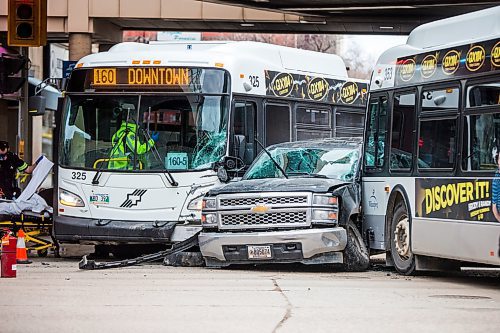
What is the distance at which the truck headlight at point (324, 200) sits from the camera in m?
16.8

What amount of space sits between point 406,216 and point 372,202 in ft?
3.79

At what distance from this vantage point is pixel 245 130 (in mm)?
20219

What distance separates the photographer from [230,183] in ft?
59.3

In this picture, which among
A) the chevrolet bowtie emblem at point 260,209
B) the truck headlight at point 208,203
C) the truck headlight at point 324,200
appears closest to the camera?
the truck headlight at point 324,200

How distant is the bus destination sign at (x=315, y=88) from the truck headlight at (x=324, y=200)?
176 inches

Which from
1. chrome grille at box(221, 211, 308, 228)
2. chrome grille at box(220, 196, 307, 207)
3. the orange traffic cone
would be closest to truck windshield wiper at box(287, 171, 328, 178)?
chrome grille at box(220, 196, 307, 207)

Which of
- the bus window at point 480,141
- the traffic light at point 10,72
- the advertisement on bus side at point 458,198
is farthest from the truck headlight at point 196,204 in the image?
the bus window at point 480,141

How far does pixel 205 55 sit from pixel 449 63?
203 inches

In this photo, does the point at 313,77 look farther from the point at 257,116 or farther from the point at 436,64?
the point at 436,64

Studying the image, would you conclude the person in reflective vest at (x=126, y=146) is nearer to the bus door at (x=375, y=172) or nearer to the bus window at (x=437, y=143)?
the bus door at (x=375, y=172)

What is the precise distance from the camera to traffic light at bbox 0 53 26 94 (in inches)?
837

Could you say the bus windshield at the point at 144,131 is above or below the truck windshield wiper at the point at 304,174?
above

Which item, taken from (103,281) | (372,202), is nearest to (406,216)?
(372,202)

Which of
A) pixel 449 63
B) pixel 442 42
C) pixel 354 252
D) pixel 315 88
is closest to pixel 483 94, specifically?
pixel 449 63
